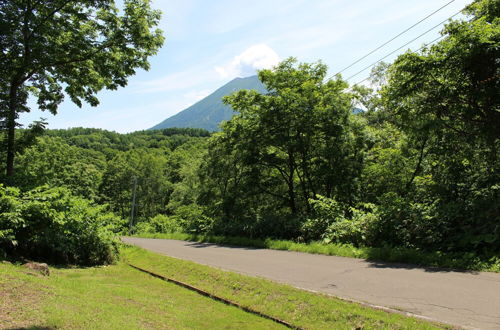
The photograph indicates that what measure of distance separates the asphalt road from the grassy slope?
2.26 m

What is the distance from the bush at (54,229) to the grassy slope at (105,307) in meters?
2.09

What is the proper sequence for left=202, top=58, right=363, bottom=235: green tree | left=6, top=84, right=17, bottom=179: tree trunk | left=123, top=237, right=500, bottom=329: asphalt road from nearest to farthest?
left=123, top=237, right=500, bottom=329: asphalt road, left=6, top=84, right=17, bottom=179: tree trunk, left=202, top=58, right=363, bottom=235: green tree

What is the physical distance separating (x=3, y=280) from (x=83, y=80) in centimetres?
1069

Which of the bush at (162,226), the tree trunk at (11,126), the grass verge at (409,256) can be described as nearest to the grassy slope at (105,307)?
the grass verge at (409,256)

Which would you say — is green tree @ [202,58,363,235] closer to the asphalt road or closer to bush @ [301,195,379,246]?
bush @ [301,195,379,246]

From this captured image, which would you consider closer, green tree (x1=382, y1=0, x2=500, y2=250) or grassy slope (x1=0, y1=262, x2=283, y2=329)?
grassy slope (x1=0, y1=262, x2=283, y2=329)

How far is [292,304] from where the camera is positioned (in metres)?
6.96

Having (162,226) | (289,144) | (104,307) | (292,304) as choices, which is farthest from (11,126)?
(162,226)

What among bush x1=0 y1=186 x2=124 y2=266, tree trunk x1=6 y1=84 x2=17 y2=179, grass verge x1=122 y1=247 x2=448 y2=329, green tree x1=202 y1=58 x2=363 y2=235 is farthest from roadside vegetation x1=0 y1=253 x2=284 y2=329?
green tree x1=202 y1=58 x2=363 y2=235

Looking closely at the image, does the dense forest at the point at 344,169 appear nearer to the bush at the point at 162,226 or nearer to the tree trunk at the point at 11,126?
the tree trunk at the point at 11,126

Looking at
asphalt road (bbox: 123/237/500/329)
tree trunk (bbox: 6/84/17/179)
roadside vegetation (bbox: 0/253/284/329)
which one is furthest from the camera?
tree trunk (bbox: 6/84/17/179)

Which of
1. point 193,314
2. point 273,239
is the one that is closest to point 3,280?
point 193,314

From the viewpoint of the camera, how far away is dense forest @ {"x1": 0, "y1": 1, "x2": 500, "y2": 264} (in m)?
10.7

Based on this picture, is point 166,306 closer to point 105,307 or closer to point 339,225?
point 105,307
